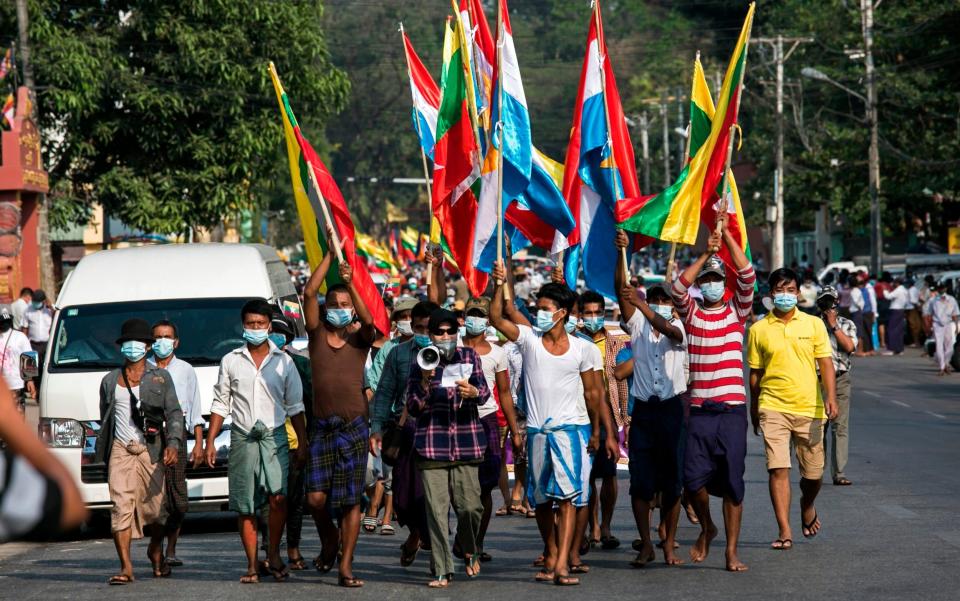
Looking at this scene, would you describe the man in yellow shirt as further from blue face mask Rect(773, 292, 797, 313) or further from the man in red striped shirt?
the man in red striped shirt

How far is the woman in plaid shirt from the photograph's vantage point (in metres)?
9.56

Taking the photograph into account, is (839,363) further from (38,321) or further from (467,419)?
(38,321)

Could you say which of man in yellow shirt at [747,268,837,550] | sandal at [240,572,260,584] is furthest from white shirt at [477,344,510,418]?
sandal at [240,572,260,584]

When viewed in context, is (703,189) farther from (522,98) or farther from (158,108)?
(158,108)

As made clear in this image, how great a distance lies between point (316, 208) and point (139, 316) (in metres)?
2.25

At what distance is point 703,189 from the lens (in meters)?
11.7

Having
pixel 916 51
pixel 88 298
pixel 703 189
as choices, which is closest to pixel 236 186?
pixel 916 51

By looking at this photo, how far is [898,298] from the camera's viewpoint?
1358 inches

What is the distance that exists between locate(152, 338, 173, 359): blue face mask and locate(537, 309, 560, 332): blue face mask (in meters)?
2.50

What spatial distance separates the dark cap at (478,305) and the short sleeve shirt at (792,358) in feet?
5.80

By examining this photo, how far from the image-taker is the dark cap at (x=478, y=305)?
10598 millimetres

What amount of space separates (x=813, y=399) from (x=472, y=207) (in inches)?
130

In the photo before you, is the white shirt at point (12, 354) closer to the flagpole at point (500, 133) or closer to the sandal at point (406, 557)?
the flagpole at point (500, 133)

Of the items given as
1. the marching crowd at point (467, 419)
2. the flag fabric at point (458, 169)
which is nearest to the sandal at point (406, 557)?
the marching crowd at point (467, 419)
